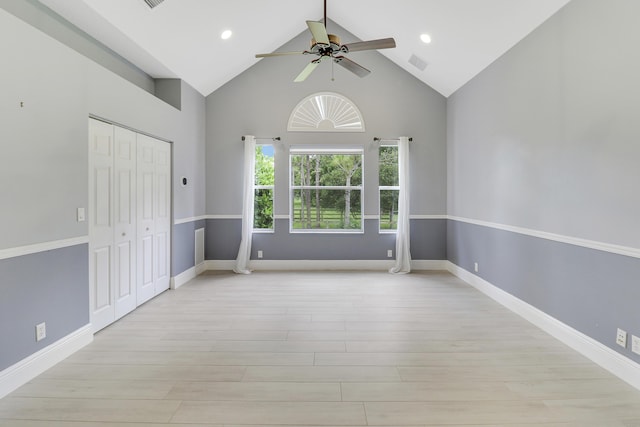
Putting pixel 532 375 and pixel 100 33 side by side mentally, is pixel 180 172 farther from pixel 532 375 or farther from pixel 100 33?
pixel 532 375

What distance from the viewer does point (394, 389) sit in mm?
2207

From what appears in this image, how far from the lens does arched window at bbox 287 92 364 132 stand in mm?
5734

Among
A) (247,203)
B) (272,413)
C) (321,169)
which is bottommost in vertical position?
(272,413)

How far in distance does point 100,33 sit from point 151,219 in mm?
2016

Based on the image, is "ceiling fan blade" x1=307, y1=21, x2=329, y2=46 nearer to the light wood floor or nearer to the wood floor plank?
the light wood floor

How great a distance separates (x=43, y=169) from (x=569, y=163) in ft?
13.8

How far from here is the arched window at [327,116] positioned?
18.8ft

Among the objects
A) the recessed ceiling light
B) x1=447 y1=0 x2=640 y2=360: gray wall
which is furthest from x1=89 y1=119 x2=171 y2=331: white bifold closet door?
x1=447 y1=0 x2=640 y2=360: gray wall

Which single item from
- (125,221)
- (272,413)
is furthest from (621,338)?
(125,221)

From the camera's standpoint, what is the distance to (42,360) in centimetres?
242

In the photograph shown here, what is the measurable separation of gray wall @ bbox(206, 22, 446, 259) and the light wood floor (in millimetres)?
2329

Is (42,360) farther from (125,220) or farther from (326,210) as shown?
(326,210)

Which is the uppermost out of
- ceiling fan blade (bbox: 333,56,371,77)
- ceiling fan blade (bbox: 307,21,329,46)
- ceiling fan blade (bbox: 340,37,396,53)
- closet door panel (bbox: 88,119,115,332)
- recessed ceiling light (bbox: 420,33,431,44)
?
recessed ceiling light (bbox: 420,33,431,44)

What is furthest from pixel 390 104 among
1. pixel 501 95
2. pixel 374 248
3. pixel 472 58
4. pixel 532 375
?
pixel 532 375
